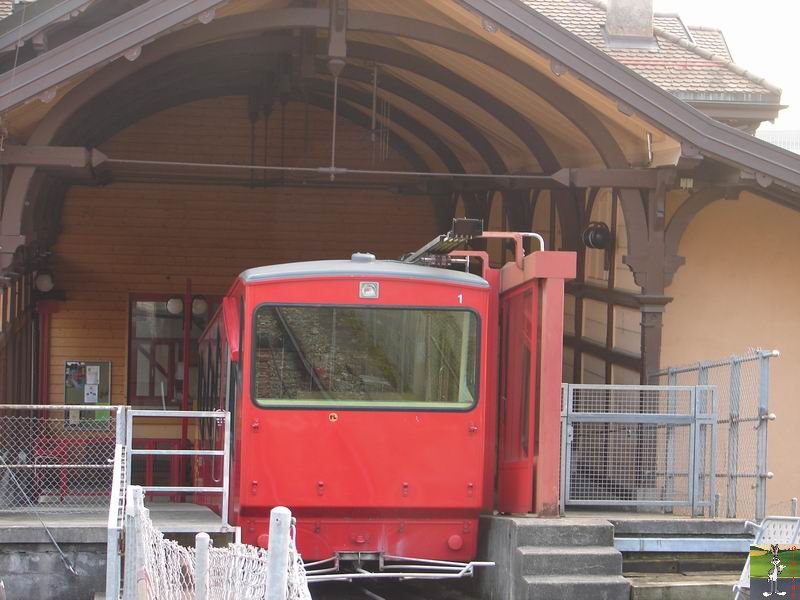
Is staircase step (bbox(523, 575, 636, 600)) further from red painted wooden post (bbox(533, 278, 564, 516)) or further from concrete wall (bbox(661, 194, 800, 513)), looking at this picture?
concrete wall (bbox(661, 194, 800, 513))

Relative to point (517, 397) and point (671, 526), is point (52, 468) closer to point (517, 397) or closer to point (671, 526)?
point (517, 397)

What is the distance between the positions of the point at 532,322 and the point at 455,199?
1038 cm

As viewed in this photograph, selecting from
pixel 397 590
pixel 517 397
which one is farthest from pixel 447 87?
pixel 397 590

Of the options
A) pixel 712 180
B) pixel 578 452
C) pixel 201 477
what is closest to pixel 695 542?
pixel 578 452

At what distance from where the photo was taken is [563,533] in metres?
9.35

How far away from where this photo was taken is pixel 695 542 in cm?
974

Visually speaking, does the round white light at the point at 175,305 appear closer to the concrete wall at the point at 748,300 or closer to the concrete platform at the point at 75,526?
the concrete wall at the point at 748,300

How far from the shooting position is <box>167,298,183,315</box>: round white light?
19500 mm

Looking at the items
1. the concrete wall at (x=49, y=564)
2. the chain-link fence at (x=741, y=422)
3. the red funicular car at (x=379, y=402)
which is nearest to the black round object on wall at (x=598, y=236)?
the chain-link fence at (x=741, y=422)

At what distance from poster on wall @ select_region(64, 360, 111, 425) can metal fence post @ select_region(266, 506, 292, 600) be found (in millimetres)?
15054

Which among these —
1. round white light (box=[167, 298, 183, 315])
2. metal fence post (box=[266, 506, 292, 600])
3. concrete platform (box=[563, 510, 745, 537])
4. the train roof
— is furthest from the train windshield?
round white light (box=[167, 298, 183, 315])

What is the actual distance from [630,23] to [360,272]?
7.77m

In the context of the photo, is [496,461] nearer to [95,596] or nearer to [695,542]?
[695,542]

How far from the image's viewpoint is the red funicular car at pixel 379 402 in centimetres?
952
